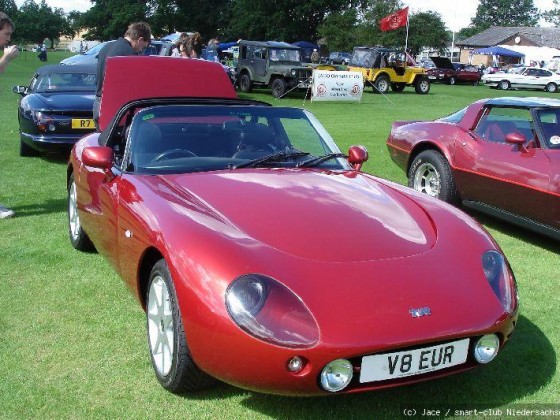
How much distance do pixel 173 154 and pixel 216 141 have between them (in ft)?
0.97

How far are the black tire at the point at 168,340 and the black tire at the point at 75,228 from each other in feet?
6.72

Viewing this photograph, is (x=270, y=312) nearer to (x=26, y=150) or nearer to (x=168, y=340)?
(x=168, y=340)

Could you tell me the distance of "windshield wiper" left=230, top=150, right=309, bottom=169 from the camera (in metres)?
3.67

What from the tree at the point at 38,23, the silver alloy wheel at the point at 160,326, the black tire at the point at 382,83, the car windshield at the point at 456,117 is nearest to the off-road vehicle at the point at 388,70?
the black tire at the point at 382,83

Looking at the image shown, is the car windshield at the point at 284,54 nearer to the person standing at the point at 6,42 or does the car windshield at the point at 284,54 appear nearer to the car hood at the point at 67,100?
the car hood at the point at 67,100

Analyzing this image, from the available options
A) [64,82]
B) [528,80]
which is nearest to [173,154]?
[64,82]

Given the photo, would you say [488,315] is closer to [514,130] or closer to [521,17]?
[514,130]

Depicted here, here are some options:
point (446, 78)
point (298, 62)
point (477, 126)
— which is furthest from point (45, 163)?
point (446, 78)

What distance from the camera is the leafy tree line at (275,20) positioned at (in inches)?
2301

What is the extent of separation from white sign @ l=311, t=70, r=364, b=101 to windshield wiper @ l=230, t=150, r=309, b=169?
16.9 meters

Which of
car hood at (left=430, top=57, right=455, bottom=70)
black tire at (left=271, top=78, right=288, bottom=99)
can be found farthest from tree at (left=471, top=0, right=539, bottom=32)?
black tire at (left=271, top=78, right=288, bottom=99)

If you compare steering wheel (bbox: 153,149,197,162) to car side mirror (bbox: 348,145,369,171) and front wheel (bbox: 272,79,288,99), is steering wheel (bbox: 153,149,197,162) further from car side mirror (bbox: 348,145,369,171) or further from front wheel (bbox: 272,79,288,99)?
front wheel (bbox: 272,79,288,99)

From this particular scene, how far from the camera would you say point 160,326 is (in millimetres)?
2990

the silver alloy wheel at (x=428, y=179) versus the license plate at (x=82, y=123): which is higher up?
the license plate at (x=82, y=123)
